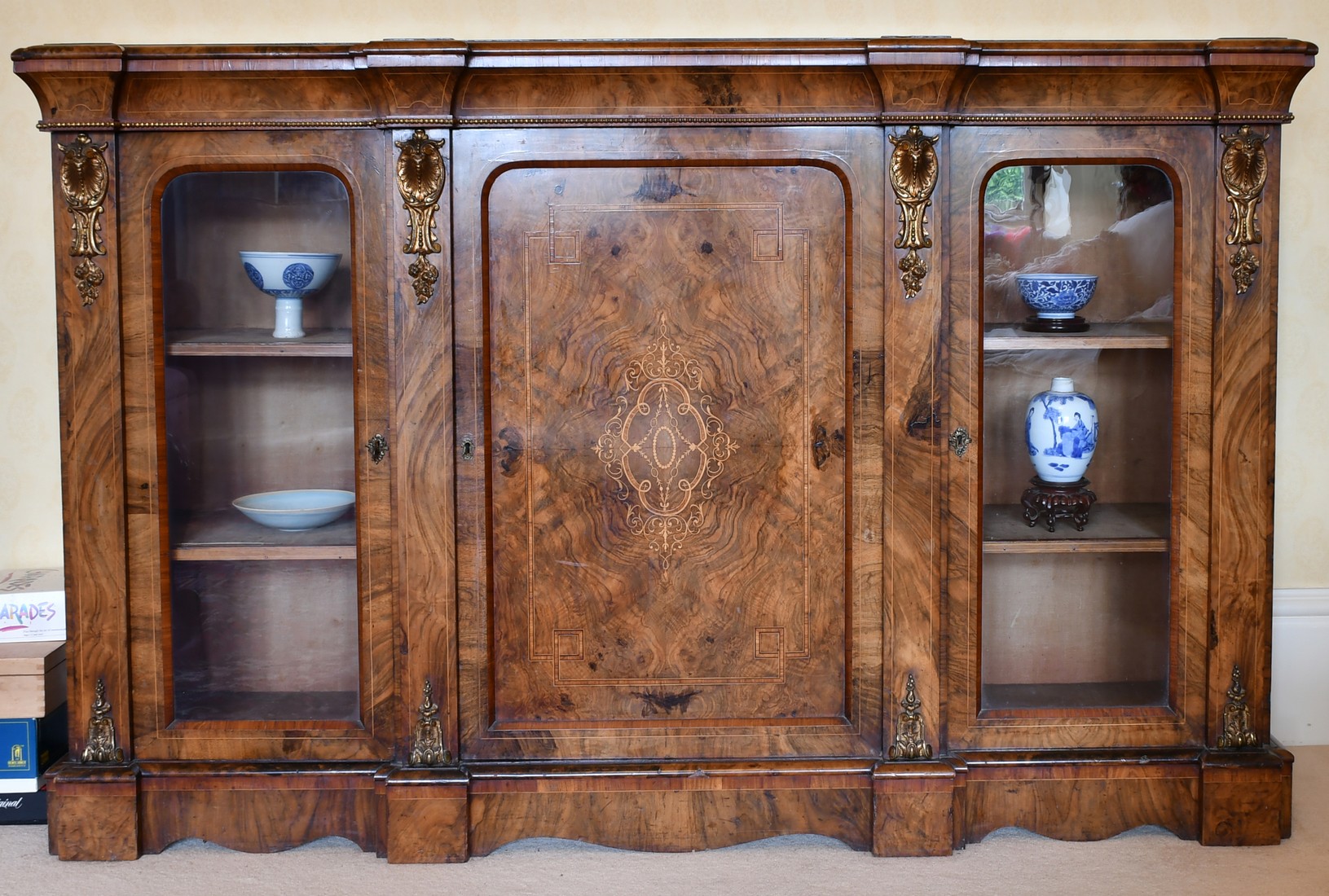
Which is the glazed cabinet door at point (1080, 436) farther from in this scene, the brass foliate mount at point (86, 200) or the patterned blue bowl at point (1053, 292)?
the brass foliate mount at point (86, 200)

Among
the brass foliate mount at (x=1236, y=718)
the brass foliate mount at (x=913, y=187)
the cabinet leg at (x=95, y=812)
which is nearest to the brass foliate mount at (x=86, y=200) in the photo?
the cabinet leg at (x=95, y=812)

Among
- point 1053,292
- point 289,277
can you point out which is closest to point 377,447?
point 289,277

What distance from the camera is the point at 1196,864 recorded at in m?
2.22

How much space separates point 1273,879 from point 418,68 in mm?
2182

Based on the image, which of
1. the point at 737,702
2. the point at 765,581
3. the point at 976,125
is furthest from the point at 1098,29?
the point at 737,702

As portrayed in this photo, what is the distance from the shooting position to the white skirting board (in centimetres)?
290

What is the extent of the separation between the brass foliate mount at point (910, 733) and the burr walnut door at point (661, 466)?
0.06 m

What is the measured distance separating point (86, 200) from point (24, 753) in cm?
115

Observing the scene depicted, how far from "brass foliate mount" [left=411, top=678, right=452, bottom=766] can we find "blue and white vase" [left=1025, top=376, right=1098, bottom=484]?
1282mm

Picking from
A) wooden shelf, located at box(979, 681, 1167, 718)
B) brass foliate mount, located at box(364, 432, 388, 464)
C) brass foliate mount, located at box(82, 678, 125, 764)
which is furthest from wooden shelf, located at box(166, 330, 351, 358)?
wooden shelf, located at box(979, 681, 1167, 718)

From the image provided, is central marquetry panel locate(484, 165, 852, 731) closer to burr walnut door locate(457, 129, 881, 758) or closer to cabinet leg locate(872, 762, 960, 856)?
burr walnut door locate(457, 129, 881, 758)

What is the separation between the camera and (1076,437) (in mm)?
2314

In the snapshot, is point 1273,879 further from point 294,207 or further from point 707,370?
point 294,207

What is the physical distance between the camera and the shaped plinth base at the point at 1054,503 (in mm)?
2340
